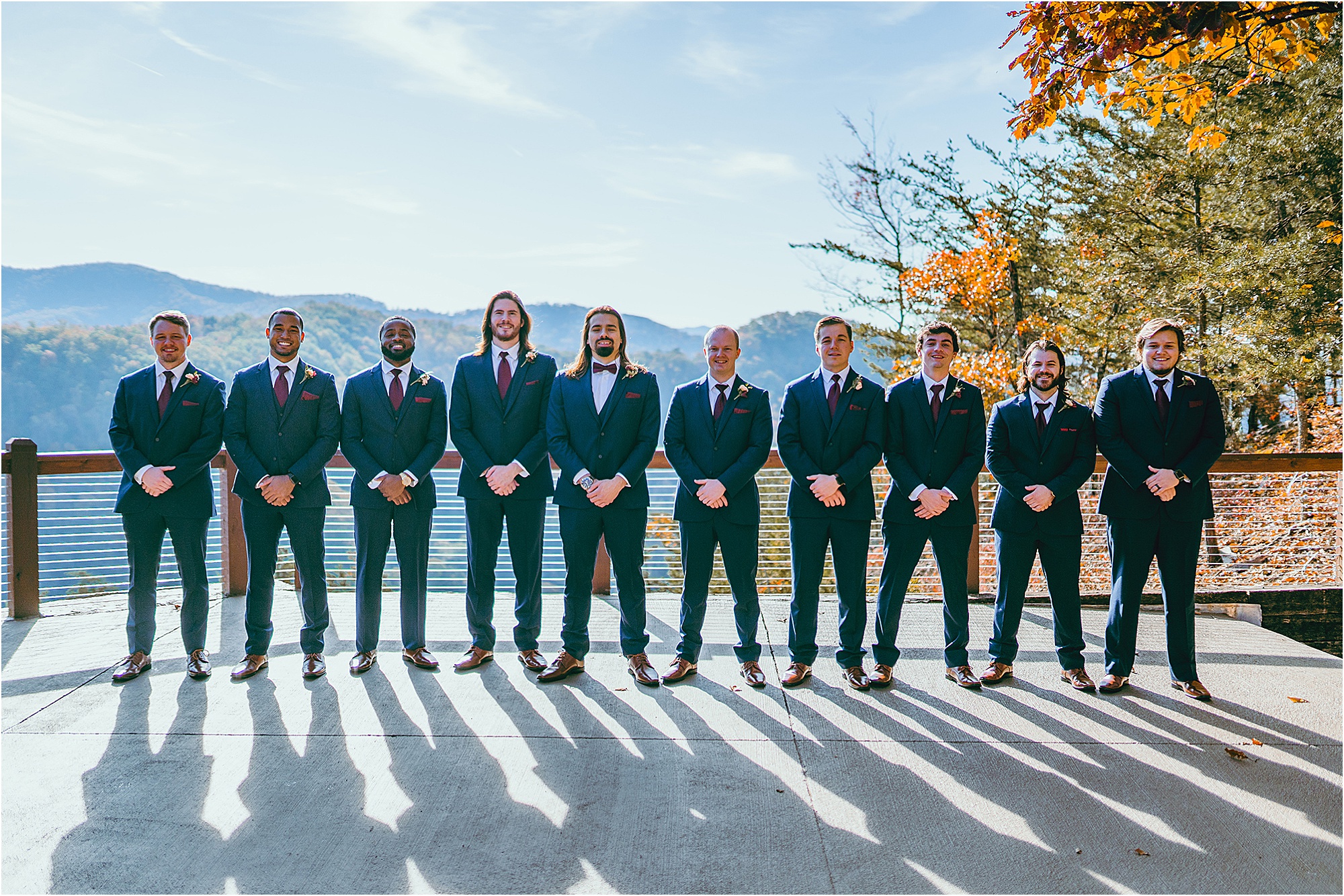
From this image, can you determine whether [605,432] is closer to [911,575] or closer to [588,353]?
[588,353]

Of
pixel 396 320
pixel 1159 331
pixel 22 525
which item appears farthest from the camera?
pixel 22 525

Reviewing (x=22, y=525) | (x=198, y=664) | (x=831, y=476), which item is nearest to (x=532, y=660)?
(x=198, y=664)

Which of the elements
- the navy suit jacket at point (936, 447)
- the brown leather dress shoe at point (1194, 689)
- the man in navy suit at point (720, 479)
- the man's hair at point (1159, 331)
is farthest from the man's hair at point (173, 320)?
the brown leather dress shoe at point (1194, 689)

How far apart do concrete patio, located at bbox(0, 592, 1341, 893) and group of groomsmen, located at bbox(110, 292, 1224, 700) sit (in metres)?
0.30

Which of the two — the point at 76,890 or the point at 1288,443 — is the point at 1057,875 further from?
the point at 1288,443

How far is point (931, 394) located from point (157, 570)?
4216 millimetres

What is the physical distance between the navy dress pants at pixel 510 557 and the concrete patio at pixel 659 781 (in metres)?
0.23

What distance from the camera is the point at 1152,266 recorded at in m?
12.9

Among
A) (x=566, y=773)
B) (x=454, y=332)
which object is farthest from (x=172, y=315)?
(x=454, y=332)

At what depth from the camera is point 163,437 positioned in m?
4.44

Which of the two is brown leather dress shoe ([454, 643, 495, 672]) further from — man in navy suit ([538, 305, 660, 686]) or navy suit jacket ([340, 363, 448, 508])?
navy suit jacket ([340, 363, 448, 508])

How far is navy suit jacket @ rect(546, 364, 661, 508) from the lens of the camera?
4.45 m

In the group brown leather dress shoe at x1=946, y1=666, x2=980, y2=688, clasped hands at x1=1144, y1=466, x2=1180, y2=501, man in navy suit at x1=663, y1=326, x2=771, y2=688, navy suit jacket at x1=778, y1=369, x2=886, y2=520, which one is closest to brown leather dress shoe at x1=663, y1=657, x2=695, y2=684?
man in navy suit at x1=663, y1=326, x2=771, y2=688

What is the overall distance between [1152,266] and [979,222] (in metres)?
6.17
